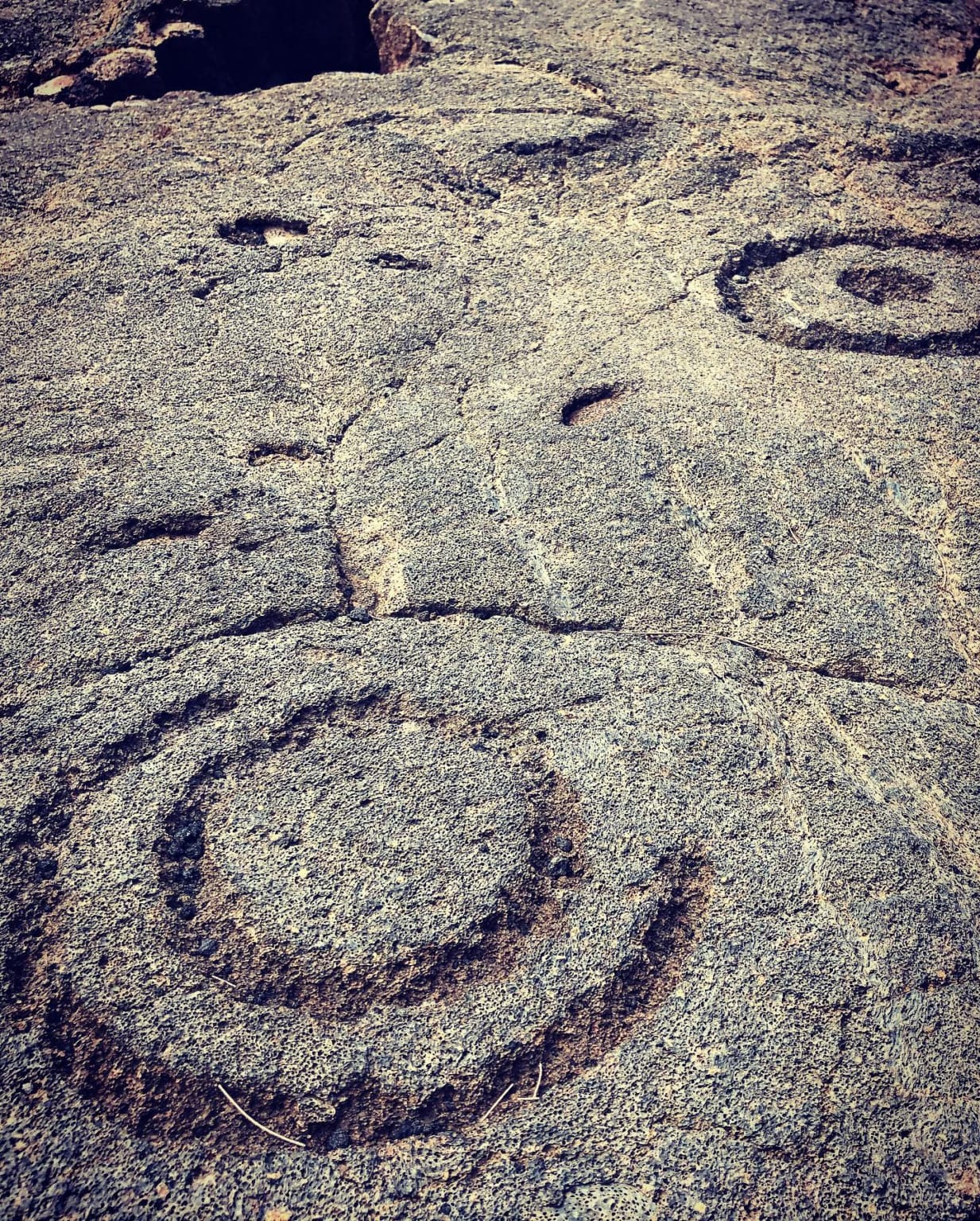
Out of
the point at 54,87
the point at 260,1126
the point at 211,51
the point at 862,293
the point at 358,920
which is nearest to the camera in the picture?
the point at 260,1126

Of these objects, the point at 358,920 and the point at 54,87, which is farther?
the point at 54,87

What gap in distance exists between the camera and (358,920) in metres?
1.36

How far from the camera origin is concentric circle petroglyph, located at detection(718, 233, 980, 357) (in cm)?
238

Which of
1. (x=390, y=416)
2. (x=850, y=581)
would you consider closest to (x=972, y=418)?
(x=850, y=581)

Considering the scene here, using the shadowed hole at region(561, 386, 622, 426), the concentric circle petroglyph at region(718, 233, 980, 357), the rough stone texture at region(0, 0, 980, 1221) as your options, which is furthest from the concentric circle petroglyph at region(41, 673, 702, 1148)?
the concentric circle petroglyph at region(718, 233, 980, 357)

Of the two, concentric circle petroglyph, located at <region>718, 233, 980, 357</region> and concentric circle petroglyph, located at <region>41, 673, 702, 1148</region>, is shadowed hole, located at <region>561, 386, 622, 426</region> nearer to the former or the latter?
concentric circle petroglyph, located at <region>718, 233, 980, 357</region>

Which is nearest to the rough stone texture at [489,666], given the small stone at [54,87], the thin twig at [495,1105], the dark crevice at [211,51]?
the thin twig at [495,1105]

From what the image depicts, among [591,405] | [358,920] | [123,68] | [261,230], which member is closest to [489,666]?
[358,920]

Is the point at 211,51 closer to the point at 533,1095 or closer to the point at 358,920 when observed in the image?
the point at 358,920

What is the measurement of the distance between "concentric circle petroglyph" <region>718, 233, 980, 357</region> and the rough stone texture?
1 cm

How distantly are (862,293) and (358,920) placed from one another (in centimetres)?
221

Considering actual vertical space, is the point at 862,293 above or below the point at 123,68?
below

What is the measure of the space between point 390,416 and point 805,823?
129 centimetres

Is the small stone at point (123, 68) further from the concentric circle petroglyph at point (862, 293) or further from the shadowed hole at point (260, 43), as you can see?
the concentric circle petroglyph at point (862, 293)
